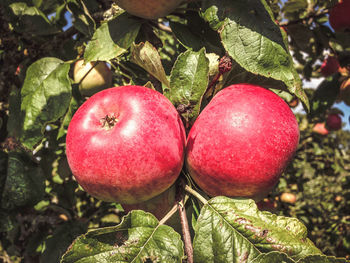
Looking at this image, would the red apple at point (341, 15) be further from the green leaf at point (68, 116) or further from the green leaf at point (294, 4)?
the green leaf at point (68, 116)

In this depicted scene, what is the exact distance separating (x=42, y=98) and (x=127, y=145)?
548 mm

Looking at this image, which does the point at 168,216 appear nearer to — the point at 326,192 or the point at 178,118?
the point at 178,118

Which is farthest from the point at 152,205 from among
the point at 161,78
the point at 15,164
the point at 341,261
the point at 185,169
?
the point at 15,164

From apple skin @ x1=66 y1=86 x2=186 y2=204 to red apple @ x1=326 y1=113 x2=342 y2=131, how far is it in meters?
3.51

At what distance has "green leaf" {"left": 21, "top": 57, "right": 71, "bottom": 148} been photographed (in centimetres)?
120

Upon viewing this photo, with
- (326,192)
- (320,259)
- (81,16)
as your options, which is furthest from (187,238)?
(326,192)

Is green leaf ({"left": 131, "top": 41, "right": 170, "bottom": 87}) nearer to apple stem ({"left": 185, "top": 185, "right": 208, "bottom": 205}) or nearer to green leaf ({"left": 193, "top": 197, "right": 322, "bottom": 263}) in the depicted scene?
apple stem ({"left": 185, "top": 185, "right": 208, "bottom": 205})

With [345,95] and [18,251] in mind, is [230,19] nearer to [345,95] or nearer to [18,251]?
[345,95]

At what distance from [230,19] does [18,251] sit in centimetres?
235

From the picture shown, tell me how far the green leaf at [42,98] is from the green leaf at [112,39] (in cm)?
20

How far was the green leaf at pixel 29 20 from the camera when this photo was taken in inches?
64.2

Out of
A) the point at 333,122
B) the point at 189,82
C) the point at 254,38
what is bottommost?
the point at 333,122

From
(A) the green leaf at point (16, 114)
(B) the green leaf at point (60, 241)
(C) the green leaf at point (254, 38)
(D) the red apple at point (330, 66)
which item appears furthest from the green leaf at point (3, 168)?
(D) the red apple at point (330, 66)

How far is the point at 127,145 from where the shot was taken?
35.6 inches
